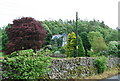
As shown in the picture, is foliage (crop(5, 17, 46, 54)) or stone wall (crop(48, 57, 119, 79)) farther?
foliage (crop(5, 17, 46, 54))

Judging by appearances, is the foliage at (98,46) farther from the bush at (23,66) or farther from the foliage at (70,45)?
the bush at (23,66)

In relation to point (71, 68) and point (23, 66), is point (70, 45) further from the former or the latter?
point (23, 66)

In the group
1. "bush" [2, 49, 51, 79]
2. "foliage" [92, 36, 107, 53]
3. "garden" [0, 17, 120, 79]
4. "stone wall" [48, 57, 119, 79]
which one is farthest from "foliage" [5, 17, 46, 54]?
"foliage" [92, 36, 107, 53]

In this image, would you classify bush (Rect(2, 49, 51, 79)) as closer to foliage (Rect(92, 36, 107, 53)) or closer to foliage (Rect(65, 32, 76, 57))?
foliage (Rect(65, 32, 76, 57))

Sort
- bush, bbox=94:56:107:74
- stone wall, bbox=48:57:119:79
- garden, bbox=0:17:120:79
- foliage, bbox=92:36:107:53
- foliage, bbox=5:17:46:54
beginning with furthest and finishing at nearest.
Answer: foliage, bbox=92:36:107:53 < foliage, bbox=5:17:46:54 < bush, bbox=94:56:107:74 < stone wall, bbox=48:57:119:79 < garden, bbox=0:17:120:79

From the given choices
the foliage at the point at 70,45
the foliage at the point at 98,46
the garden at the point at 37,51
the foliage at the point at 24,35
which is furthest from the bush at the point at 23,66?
the foliage at the point at 98,46

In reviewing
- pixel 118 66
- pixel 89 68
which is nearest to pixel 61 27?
pixel 118 66

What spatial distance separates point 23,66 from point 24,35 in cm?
1178

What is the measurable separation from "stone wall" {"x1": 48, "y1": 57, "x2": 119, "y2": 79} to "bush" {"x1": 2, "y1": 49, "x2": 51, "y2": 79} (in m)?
1.43

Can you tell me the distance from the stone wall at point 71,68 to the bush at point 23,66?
1426mm

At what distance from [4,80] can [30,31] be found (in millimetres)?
11885

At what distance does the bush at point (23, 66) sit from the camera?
663cm

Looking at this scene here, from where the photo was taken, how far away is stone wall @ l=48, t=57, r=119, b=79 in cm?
873

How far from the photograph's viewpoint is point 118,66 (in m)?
15.5
